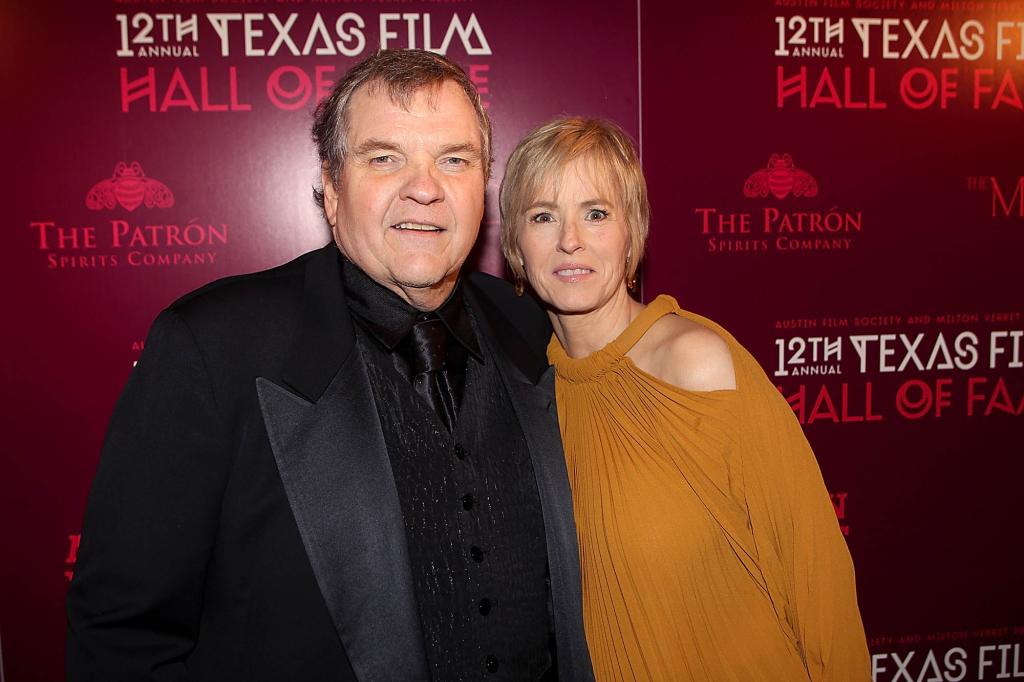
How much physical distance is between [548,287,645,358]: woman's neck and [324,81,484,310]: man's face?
50 centimetres

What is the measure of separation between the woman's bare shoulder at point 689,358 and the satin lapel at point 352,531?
0.74 metres

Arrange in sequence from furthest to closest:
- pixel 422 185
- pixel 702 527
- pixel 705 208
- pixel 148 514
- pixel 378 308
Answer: pixel 705 208, pixel 702 527, pixel 378 308, pixel 422 185, pixel 148 514

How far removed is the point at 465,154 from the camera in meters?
1.54

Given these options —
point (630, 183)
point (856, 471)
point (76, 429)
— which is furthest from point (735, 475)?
point (76, 429)

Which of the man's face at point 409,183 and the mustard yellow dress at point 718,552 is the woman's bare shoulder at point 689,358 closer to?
the mustard yellow dress at point 718,552

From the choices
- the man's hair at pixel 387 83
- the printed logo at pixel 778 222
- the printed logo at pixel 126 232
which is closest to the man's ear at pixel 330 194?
the man's hair at pixel 387 83

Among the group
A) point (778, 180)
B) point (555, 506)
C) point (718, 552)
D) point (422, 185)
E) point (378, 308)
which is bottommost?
point (718, 552)

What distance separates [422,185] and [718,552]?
1.09 metres

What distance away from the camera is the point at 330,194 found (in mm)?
1635

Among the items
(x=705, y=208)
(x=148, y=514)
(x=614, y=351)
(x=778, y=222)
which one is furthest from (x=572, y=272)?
(x=778, y=222)

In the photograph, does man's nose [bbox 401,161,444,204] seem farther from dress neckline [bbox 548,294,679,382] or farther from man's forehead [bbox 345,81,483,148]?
dress neckline [bbox 548,294,679,382]

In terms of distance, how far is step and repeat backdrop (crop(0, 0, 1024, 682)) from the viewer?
2.59 m

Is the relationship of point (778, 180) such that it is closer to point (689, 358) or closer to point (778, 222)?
point (778, 222)

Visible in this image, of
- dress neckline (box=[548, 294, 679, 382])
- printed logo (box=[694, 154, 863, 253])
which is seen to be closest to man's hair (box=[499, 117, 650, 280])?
dress neckline (box=[548, 294, 679, 382])
